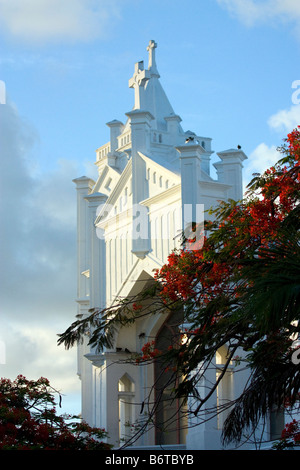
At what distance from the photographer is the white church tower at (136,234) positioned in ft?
72.8

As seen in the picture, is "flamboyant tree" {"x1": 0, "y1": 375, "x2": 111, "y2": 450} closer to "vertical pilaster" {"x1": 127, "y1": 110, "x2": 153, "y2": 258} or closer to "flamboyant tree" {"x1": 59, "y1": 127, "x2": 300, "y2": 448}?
"flamboyant tree" {"x1": 59, "y1": 127, "x2": 300, "y2": 448}

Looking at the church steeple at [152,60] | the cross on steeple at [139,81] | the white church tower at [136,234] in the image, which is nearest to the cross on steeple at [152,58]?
the church steeple at [152,60]

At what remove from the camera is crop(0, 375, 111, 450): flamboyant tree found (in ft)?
40.0

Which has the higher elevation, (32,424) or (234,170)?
(234,170)

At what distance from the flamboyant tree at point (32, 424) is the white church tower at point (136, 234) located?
7.62 m

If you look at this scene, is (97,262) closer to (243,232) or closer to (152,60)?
(152,60)

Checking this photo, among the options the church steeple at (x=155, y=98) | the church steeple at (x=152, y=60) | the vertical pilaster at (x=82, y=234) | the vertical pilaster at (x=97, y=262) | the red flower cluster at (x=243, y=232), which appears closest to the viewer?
the red flower cluster at (x=243, y=232)

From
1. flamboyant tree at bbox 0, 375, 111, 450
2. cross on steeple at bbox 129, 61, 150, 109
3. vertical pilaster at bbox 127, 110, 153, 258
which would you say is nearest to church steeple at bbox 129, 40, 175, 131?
cross on steeple at bbox 129, 61, 150, 109

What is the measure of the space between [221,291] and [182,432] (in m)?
14.8

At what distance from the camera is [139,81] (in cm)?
2781

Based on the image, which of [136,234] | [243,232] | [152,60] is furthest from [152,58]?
[243,232]

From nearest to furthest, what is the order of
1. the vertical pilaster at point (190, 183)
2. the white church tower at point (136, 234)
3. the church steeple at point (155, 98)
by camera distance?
the vertical pilaster at point (190, 183), the white church tower at point (136, 234), the church steeple at point (155, 98)

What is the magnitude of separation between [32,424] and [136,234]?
12.4m

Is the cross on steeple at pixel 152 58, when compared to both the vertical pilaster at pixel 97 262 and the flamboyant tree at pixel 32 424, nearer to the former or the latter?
the vertical pilaster at pixel 97 262
